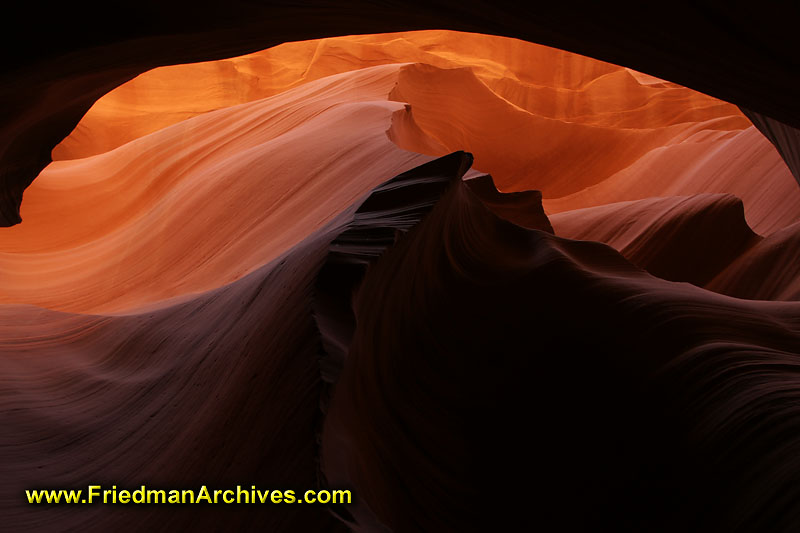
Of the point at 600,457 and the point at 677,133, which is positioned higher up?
the point at 677,133

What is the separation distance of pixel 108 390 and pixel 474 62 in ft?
18.0

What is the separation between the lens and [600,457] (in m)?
1.08

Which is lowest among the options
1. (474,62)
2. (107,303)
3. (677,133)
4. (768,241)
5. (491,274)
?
(107,303)

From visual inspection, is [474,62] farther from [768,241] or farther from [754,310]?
[754,310]

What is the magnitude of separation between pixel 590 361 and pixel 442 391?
0.98ft

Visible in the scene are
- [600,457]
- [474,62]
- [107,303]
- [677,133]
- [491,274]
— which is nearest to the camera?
[600,457]

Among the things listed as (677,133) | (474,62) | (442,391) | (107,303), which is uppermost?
(474,62)

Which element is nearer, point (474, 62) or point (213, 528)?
point (213, 528)

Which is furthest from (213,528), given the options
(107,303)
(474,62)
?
(474,62)

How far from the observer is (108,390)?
3.76 ft

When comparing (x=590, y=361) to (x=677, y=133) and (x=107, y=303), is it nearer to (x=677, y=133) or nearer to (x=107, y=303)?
(x=107, y=303)

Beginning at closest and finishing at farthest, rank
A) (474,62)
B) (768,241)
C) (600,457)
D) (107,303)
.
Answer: (600,457) → (107,303) → (768,241) → (474,62)

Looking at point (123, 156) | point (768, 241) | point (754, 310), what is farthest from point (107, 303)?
point (768, 241)

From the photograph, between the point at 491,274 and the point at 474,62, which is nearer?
the point at 491,274
